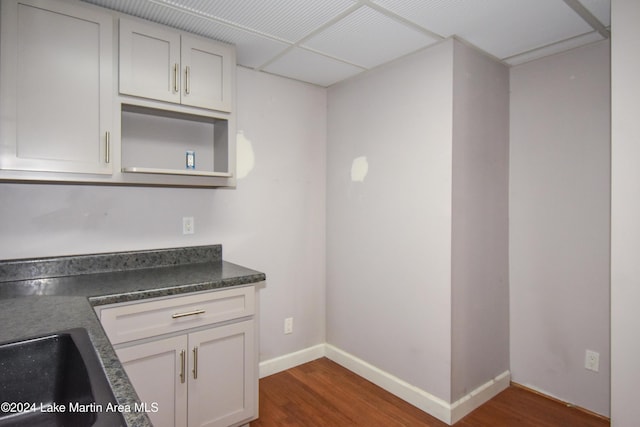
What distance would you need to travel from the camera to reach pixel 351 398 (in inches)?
94.6

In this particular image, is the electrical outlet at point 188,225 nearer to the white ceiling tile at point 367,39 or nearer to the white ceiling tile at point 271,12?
the white ceiling tile at point 271,12

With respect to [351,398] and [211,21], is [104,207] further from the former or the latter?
[351,398]

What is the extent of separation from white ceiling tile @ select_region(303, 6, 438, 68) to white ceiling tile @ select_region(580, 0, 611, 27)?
0.73m

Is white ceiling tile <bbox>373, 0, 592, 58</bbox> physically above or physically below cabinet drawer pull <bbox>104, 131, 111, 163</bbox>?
above

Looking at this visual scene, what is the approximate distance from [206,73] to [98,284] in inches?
49.8

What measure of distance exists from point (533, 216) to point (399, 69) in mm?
1360

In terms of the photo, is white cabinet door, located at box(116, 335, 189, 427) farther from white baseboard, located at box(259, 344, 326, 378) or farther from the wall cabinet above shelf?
white baseboard, located at box(259, 344, 326, 378)

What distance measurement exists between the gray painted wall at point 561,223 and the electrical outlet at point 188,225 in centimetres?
223

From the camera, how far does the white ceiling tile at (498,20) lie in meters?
1.75

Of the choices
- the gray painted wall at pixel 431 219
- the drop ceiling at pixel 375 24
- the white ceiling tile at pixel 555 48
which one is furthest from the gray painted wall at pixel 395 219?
the white ceiling tile at pixel 555 48

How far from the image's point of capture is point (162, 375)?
67.0 inches

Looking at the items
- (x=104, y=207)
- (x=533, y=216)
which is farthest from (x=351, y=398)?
(x=104, y=207)

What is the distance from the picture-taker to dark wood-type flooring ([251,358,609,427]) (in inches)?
83.7

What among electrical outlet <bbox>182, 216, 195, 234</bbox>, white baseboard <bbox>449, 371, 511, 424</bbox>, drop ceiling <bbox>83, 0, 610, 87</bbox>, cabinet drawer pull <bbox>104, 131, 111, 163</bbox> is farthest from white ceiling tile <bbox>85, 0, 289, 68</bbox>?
white baseboard <bbox>449, 371, 511, 424</bbox>
